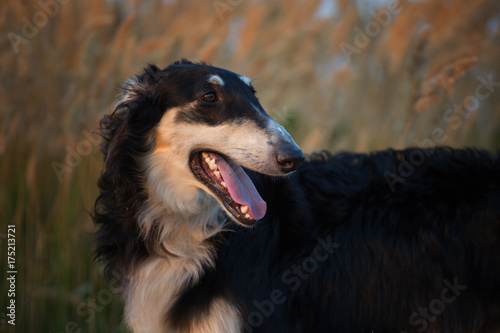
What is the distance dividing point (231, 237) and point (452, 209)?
1.30 metres

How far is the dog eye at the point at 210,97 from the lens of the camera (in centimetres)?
266

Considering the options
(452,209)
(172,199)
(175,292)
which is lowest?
(452,209)

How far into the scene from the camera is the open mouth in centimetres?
249

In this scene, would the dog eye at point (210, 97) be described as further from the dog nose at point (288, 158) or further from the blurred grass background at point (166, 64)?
the blurred grass background at point (166, 64)

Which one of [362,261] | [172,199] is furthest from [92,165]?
[362,261]

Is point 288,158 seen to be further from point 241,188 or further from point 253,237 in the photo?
point 253,237

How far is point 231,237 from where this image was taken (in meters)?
2.78

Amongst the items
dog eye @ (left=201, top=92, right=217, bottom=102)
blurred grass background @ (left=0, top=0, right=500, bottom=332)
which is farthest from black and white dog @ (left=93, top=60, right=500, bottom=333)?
blurred grass background @ (left=0, top=0, right=500, bottom=332)

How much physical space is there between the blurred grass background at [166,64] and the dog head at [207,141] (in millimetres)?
1114

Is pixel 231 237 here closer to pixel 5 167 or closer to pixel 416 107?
pixel 5 167

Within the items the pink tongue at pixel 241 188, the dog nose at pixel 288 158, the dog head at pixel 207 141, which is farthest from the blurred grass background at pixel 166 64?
the dog nose at pixel 288 158

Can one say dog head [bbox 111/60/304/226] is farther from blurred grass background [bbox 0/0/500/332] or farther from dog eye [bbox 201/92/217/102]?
blurred grass background [bbox 0/0/500/332]

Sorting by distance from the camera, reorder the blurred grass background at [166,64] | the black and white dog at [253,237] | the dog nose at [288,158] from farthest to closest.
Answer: the blurred grass background at [166,64]
the black and white dog at [253,237]
the dog nose at [288,158]

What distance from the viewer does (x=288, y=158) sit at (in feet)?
8.04
